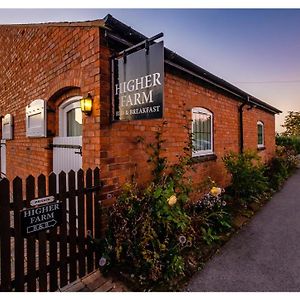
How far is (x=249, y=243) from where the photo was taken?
380cm

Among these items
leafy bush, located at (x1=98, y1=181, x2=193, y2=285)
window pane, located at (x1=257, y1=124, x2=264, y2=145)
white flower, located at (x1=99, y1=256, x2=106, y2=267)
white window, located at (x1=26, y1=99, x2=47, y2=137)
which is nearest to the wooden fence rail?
white flower, located at (x1=99, y1=256, x2=106, y2=267)

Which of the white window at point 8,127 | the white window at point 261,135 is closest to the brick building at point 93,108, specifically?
the white window at point 8,127

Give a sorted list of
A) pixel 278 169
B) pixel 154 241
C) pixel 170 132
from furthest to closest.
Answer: pixel 278 169
pixel 170 132
pixel 154 241

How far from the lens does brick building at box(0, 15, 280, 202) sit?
3289 mm

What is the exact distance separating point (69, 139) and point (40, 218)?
195 centimetres

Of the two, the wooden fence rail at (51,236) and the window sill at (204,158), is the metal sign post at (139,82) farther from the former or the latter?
the window sill at (204,158)

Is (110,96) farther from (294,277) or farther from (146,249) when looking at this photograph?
(294,277)

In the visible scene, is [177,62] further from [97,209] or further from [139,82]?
[97,209]

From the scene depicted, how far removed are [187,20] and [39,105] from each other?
3358 millimetres

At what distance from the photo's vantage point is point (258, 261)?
3.23 meters

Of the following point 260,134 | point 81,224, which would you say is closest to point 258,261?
point 81,224

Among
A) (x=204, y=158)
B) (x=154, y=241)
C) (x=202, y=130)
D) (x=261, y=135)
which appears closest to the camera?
(x=154, y=241)

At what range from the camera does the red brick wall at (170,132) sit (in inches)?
129

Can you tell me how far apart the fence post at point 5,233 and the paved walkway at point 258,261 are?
1981 mm
